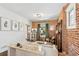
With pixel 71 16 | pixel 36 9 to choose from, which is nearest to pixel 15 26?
pixel 36 9

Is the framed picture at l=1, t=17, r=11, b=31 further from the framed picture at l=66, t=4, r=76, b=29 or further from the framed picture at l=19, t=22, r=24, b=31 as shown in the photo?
the framed picture at l=66, t=4, r=76, b=29

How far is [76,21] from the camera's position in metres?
2.11

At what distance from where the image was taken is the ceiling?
214 cm

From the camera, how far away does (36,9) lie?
91.7 inches

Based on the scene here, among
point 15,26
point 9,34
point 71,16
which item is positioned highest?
point 71,16

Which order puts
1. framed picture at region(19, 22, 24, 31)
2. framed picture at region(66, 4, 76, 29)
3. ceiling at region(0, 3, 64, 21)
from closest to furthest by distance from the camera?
ceiling at region(0, 3, 64, 21) → framed picture at region(66, 4, 76, 29) → framed picture at region(19, 22, 24, 31)

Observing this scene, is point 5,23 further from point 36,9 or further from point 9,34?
point 36,9

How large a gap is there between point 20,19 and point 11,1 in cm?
53

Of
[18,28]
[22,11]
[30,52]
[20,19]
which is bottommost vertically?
[30,52]

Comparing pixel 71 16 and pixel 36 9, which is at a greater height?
pixel 36 9

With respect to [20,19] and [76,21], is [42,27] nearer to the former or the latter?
[20,19]

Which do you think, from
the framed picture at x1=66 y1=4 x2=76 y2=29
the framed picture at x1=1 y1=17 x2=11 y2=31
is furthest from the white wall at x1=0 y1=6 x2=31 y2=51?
the framed picture at x1=66 y1=4 x2=76 y2=29

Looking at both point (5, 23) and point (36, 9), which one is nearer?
point (5, 23)

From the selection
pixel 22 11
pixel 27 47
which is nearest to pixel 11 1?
pixel 22 11
